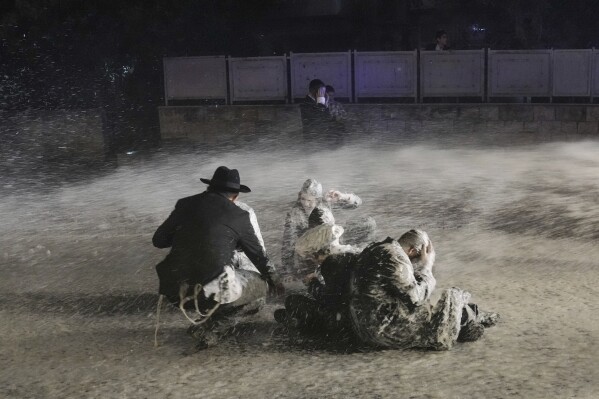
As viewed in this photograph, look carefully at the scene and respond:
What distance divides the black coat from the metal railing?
39.7 feet

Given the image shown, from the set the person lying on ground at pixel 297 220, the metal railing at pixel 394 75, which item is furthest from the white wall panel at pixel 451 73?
the person lying on ground at pixel 297 220

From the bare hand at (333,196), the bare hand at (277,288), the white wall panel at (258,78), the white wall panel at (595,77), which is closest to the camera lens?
the bare hand at (277,288)

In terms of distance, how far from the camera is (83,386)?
15.2 ft

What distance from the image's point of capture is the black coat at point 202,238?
204 inches

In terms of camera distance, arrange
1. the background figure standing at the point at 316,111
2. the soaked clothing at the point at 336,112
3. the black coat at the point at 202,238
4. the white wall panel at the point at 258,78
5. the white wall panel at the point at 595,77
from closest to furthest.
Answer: the black coat at the point at 202,238
the background figure standing at the point at 316,111
the soaked clothing at the point at 336,112
the white wall panel at the point at 595,77
the white wall panel at the point at 258,78

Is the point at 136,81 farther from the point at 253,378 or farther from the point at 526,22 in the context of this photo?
the point at 253,378

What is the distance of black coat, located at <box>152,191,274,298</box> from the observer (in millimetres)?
5180

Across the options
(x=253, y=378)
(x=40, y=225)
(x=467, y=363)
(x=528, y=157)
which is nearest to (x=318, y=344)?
(x=253, y=378)

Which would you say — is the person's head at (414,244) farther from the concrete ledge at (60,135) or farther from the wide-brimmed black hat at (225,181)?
the concrete ledge at (60,135)

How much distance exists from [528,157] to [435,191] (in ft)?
12.5

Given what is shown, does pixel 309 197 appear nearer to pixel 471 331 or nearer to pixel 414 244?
pixel 414 244

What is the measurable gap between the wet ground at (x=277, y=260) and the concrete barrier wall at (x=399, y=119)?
1.70 m

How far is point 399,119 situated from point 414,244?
468 inches

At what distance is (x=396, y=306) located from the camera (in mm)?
4762
